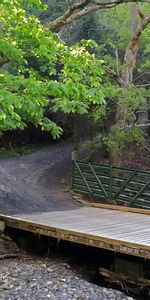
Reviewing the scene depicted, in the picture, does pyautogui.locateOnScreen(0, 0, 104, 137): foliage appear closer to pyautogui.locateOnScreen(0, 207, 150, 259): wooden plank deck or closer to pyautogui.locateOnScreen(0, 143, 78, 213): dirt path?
pyautogui.locateOnScreen(0, 207, 150, 259): wooden plank deck

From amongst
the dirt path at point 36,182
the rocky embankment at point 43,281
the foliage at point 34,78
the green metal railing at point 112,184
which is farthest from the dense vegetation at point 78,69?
the rocky embankment at point 43,281

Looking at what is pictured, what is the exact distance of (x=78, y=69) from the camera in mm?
6473

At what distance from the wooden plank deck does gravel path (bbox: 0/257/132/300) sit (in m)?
0.69

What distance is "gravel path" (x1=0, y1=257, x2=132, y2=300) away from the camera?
572cm

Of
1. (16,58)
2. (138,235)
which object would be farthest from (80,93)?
(138,235)

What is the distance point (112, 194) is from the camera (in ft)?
40.8

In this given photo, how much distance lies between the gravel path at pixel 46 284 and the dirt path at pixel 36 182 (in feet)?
13.1

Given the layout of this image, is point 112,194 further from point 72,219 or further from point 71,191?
point 72,219

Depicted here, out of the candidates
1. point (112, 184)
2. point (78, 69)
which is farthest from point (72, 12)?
point (112, 184)

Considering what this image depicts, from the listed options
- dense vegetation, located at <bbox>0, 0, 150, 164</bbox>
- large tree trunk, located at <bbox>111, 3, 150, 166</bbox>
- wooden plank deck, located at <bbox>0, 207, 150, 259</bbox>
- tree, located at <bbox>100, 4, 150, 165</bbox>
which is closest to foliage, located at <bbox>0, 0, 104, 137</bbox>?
dense vegetation, located at <bbox>0, 0, 150, 164</bbox>

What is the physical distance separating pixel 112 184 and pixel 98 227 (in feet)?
15.9

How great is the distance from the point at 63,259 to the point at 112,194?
191 inches

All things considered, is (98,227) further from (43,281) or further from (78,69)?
(78,69)

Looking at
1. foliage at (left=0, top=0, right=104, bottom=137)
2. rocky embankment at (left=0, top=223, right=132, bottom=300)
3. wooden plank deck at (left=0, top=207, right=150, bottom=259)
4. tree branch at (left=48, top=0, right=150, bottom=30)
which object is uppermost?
tree branch at (left=48, top=0, right=150, bottom=30)
